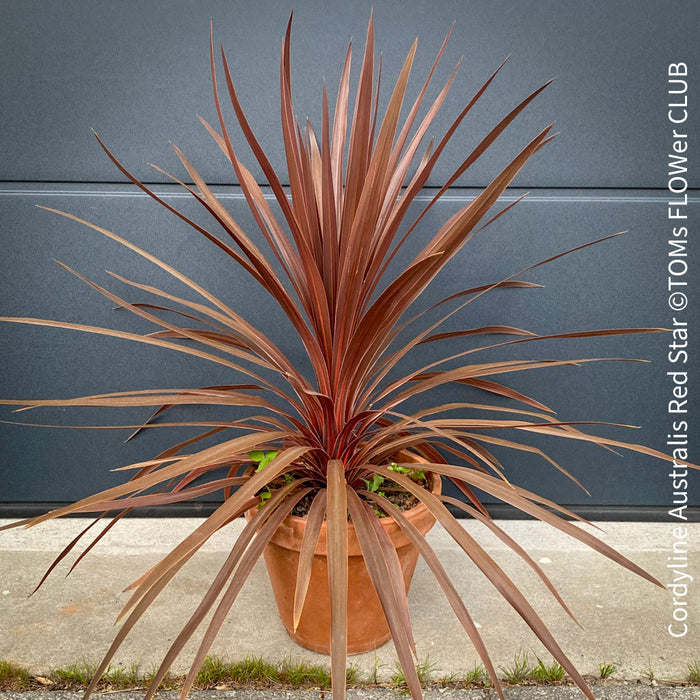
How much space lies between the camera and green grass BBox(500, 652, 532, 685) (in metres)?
1.15

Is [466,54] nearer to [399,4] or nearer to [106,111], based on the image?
[399,4]

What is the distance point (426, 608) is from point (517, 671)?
246 mm

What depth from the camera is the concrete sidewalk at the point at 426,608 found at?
1196 mm

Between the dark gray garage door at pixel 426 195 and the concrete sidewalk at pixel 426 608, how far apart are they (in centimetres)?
18

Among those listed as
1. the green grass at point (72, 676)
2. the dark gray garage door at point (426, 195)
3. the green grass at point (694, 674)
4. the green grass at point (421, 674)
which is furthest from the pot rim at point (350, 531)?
the dark gray garage door at point (426, 195)

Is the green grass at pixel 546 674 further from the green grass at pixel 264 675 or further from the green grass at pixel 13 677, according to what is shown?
the green grass at pixel 13 677

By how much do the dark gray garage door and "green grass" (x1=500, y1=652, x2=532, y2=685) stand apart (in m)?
0.62

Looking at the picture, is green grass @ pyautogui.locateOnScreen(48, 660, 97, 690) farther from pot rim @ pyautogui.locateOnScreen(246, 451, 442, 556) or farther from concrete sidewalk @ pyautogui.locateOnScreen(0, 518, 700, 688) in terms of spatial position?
pot rim @ pyautogui.locateOnScreen(246, 451, 442, 556)

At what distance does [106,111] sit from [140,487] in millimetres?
1067

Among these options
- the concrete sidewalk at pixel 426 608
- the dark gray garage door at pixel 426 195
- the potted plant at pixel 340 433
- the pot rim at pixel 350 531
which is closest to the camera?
the potted plant at pixel 340 433

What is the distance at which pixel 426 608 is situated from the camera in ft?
4.43

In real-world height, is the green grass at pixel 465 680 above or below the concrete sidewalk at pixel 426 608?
below

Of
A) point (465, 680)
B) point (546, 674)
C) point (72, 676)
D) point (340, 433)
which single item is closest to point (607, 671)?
point (546, 674)

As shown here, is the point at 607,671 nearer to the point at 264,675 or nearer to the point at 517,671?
the point at 517,671
